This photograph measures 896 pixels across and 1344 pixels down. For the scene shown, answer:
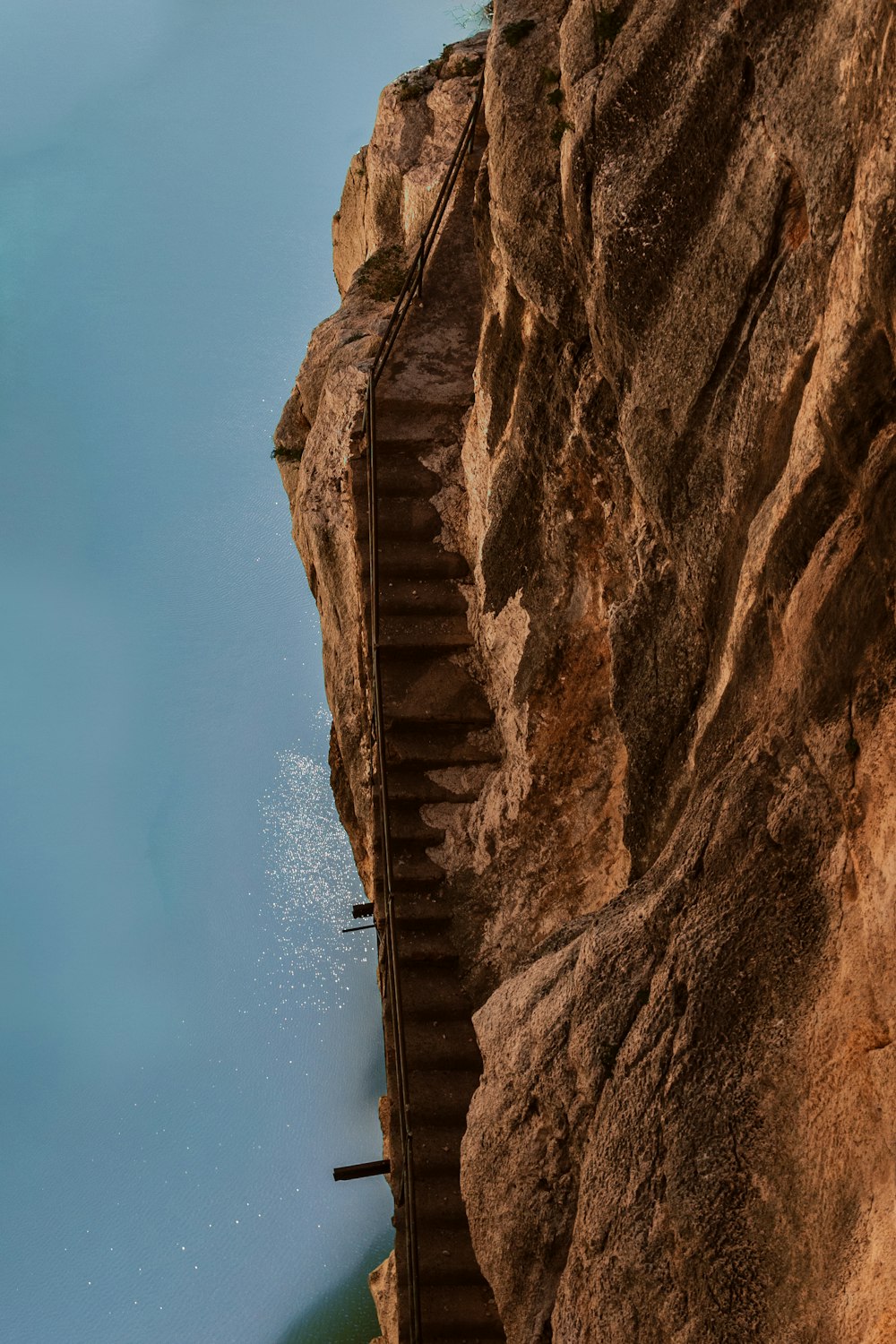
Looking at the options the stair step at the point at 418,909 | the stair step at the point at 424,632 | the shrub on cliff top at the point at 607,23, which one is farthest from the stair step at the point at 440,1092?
the shrub on cliff top at the point at 607,23

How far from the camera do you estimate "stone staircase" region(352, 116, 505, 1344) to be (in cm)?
838

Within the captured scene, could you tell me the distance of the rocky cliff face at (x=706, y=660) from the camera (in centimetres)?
447

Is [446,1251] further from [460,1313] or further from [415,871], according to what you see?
[415,871]

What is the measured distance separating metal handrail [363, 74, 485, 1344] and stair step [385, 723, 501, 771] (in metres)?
0.16

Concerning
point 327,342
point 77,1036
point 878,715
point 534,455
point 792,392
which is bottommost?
point 77,1036

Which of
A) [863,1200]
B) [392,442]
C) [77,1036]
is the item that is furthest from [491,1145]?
[77,1036]

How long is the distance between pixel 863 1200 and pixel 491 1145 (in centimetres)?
267

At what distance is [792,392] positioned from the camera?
509 cm

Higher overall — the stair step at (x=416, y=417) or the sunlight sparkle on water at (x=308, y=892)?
the stair step at (x=416, y=417)

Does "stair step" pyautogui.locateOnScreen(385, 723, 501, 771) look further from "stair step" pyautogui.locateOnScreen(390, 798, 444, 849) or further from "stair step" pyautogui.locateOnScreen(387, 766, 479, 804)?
"stair step" pyautogui.locateOnScreen(390, 798, 444, 849)

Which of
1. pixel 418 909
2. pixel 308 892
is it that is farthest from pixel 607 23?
pixel 308 892

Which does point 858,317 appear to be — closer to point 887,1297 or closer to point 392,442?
point 887,1297

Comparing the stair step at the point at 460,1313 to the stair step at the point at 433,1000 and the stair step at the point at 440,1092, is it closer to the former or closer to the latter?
the stair step at the point at 440,1092

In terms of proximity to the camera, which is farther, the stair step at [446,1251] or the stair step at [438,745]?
the stair step at [438,745]
